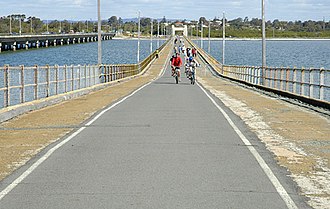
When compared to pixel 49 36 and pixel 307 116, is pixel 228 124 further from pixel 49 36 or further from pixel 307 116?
pixel 49 36

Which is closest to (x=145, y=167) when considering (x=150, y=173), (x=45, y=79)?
(x=150, y=173)

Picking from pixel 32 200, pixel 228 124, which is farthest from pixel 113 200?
pixel 228 124

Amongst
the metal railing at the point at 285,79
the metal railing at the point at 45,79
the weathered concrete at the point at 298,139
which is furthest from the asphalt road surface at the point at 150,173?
the metal railing at the point at 285,79

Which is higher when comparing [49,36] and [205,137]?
[49,36]

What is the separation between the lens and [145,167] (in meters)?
11.5

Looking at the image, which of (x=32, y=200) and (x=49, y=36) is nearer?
(x=32, y=200)

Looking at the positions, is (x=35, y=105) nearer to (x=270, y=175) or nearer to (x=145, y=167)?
(x=145, y=167)

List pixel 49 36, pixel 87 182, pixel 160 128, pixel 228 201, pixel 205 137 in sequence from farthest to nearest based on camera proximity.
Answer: pixel 49 36, pixel 160 128, pixel 205 137, pixel 87 182, pixel 228 201

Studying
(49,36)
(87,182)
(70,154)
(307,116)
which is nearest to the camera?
(87,182)

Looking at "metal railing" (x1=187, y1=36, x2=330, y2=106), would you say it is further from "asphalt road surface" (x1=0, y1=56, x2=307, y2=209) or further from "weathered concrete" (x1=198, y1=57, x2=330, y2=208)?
"asphalt road surface" (x1=0, y1=56, x2=307, y2=209)

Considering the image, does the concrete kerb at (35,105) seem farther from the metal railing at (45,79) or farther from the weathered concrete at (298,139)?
the weathered concrete at (298,139)

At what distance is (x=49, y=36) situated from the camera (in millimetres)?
197625

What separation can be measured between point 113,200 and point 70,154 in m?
4.23

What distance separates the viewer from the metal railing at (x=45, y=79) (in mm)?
22531
